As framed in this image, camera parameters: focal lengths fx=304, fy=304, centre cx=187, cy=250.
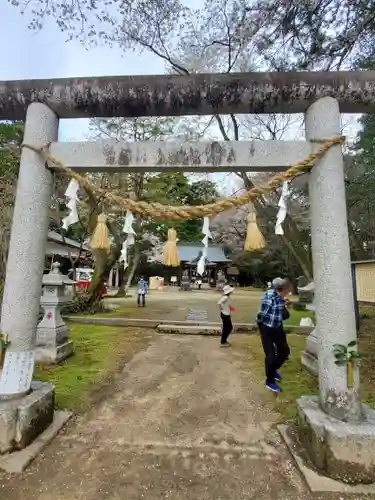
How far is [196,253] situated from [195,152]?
1311 inches

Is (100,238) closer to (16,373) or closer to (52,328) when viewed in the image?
(16,373)

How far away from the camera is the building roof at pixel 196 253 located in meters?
33.6

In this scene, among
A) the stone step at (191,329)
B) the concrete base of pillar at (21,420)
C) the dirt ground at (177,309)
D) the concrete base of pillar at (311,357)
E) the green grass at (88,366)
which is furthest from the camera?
the dirt ground at (177,309)

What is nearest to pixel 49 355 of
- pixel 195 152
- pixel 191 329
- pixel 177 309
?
pixel 191 329

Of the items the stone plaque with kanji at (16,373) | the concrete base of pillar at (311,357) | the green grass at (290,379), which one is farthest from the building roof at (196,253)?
the stone plaque with kanji at (16,373)

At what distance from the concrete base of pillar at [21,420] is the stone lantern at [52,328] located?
9.43 feet

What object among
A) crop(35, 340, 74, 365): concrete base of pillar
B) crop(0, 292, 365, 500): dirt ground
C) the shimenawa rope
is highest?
the shimenawa rope

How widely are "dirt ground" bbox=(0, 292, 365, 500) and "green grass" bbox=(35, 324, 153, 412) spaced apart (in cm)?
36

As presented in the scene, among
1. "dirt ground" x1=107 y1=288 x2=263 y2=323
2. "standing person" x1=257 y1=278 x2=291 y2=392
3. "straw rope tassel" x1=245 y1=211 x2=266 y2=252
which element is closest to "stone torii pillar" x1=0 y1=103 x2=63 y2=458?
"straw rope tassel" x1=245 y1=211 x2=266 y2=252

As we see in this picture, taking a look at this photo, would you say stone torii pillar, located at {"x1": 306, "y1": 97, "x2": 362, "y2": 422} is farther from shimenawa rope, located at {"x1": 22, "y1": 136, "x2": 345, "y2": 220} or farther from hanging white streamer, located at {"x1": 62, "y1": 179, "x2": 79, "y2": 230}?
hanging white streamer, located at {"x1": 62, "y1": 179, "x2": 79, "y2": 230}

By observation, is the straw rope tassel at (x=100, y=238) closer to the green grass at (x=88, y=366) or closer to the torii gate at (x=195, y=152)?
the torii gate at (x=195, y=152)

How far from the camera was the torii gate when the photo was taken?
297cm

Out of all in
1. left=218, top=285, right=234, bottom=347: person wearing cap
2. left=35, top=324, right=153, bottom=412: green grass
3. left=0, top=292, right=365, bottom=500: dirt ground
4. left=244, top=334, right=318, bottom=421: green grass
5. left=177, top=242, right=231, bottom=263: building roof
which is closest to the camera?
left=0, top=292, right=365, bottom=500: dirt ground

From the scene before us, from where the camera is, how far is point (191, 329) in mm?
8867
